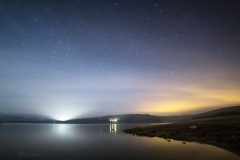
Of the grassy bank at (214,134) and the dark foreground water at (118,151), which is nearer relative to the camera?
the dark foreground water at (118,151)

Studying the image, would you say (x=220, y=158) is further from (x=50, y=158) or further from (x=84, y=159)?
(x=50, y=158)

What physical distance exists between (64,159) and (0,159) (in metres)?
12.2

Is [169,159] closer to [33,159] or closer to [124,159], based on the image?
[124,159]

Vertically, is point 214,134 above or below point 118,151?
above

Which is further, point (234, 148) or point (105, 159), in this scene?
point (234, 148)

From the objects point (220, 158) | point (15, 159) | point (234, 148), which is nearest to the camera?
point (220, 158)

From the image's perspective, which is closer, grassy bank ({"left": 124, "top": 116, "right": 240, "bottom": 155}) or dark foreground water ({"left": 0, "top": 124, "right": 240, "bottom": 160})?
dark foreground water ({"left": 0, "top": 124, "right": 240, "bottom": 160})

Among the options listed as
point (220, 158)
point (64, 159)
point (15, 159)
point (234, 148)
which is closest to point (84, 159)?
point (64, 159)

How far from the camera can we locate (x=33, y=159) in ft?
109

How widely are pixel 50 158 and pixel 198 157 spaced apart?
28.1 m

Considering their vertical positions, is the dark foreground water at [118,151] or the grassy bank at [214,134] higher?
the grassy bank at [214,134]

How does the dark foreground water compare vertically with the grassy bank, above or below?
below

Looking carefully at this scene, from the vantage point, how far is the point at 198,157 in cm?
3278

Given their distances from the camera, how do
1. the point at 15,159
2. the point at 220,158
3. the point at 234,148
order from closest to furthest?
the point at 220,158 → the point at 15,159 → the point at 234,148
